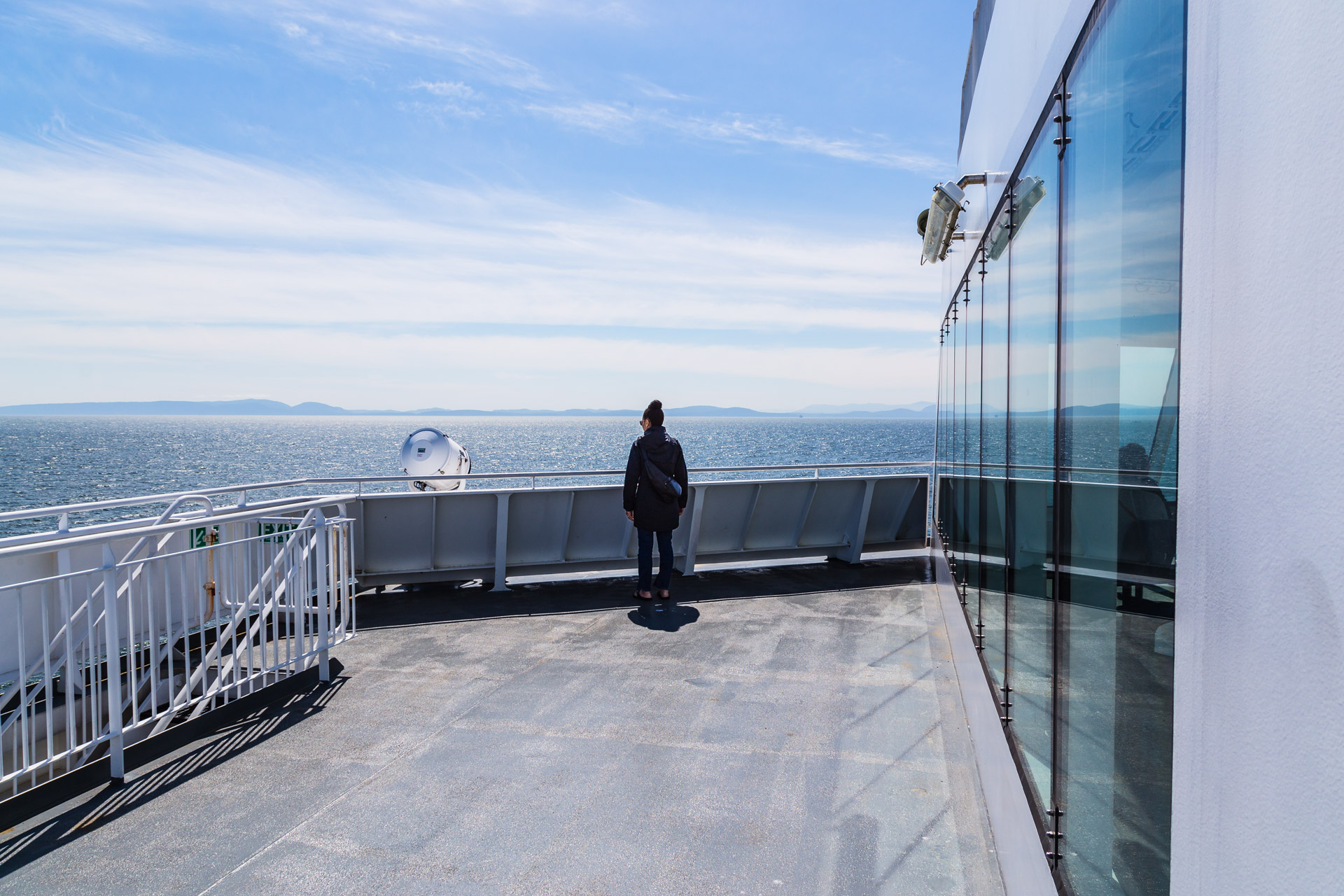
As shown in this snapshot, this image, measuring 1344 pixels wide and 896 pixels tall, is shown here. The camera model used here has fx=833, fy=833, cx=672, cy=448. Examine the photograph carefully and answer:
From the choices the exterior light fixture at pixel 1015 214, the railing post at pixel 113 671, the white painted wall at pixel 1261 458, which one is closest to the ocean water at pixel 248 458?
the railing post at pixel 113 671

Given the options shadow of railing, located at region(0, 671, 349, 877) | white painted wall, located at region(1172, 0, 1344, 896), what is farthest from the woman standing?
white painted wall, located at region(1172, 0, 1344, 896)

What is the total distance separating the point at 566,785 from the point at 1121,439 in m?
3.27

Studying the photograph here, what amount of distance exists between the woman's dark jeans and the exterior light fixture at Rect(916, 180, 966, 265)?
3.72m

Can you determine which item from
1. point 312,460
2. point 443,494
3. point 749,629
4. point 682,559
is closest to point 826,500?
point 682,559

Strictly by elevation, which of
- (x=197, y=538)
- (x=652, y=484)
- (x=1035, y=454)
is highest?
(x=1035, y=454)

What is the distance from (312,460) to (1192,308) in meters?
91.8

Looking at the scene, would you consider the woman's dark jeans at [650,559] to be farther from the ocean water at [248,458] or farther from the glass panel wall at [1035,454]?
the ocean water at [248,458]

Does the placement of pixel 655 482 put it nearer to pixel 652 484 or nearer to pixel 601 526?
pixel 652 484

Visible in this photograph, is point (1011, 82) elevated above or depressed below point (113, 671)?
above

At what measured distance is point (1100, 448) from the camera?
1.92m

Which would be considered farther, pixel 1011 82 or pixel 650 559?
pixel 650 559

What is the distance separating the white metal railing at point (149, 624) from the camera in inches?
162

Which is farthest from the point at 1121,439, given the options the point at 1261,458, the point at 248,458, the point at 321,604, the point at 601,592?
the point at 248,458

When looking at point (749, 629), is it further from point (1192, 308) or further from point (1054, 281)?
point (1192, 308)
